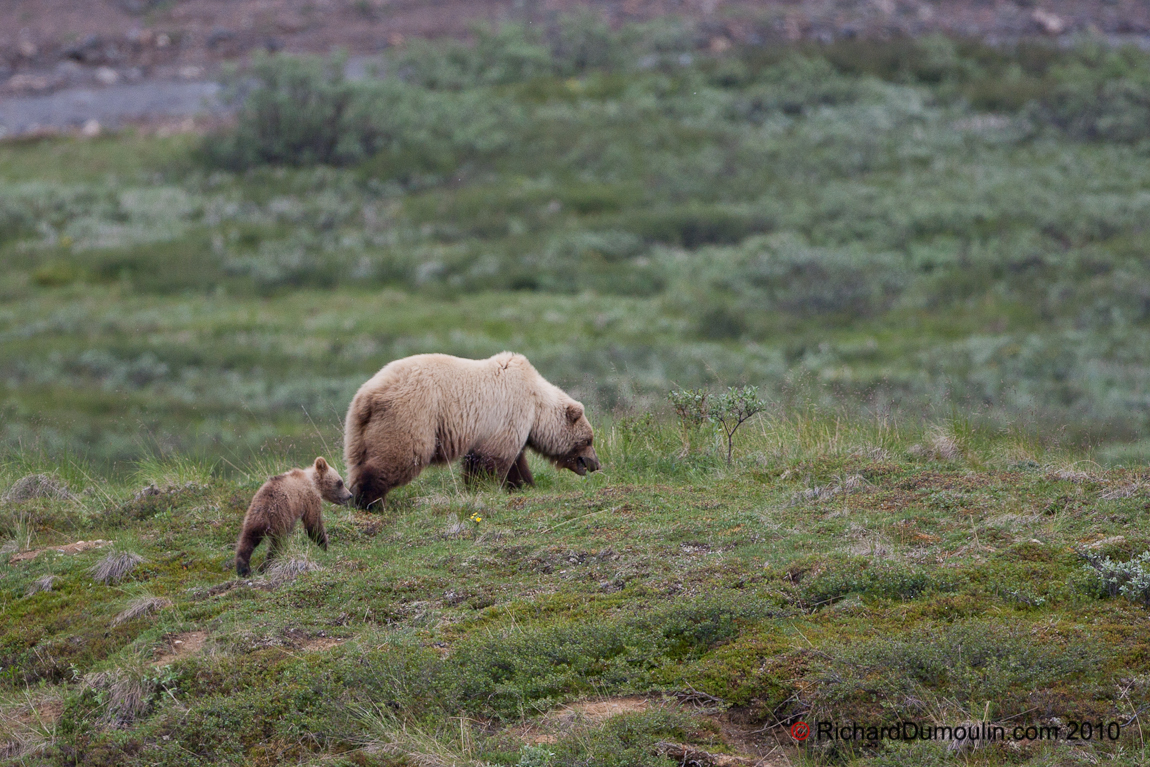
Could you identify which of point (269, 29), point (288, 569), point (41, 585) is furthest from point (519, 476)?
point (269, 29)

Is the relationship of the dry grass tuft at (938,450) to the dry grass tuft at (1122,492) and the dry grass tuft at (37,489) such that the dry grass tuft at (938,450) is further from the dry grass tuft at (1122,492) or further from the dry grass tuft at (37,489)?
the dry grass tuft at (37,489)

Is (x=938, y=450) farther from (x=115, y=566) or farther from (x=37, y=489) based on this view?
(x=37, y=489)

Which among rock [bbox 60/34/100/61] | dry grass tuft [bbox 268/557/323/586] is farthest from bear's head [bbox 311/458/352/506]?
rock [bbox 60/34/100/61]

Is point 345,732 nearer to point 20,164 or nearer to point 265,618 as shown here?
point 265,618

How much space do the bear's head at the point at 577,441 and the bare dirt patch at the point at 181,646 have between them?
4.40 metres

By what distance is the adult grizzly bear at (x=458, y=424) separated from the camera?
8500 millimetres

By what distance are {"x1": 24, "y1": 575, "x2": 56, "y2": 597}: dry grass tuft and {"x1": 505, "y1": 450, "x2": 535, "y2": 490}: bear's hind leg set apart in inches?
148

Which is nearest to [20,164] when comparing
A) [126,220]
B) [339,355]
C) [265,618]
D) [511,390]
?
[126,220]

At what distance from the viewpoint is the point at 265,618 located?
6094mm

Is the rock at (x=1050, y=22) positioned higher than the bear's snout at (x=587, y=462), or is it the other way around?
the rock at (x=1050, y=22)

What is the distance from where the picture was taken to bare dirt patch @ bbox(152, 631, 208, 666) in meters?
5.81

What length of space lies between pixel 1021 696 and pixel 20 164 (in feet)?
123

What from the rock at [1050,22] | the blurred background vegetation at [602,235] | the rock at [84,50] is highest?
the rock at [84,50]

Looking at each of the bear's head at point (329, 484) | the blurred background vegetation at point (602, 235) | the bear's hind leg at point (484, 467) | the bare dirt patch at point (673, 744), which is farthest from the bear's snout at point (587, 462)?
the bare dirt patch at point (673, 744)
